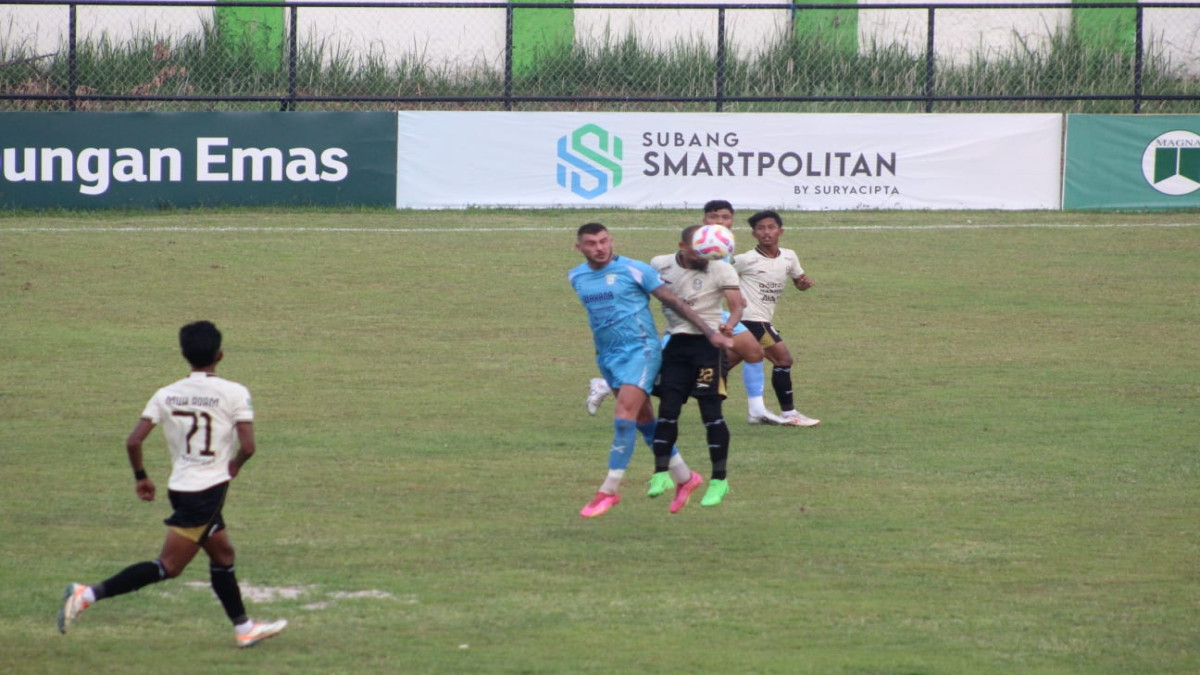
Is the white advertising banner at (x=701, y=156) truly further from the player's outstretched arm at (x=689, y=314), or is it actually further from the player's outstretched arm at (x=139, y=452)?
the player's outstretched arm at (x=139, y=452)

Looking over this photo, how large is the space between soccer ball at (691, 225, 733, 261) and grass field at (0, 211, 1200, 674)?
1.70 metres

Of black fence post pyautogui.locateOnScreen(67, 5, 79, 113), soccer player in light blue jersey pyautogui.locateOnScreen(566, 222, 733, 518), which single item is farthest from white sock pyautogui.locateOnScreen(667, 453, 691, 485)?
black fence post pyautogui.locateOnScreen(67, 5, 79, 113)

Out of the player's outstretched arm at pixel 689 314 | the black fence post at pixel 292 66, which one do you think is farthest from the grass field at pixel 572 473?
the black fence post at pixel 292 66

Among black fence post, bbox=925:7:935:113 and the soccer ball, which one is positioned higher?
black fence post, bbox=925:7:935:113

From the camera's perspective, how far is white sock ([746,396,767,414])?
13.0m

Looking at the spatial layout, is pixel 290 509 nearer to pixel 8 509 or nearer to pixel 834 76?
pixel 8 509

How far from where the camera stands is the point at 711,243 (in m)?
10.0

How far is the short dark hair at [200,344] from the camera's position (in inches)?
281

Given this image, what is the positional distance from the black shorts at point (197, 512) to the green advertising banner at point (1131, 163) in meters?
19.6

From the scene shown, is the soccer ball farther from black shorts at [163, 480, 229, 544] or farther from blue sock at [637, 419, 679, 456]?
black shorts at [163, 480, 229, 544]

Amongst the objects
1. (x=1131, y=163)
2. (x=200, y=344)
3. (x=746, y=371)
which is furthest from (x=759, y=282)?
(x=1131, y=163)

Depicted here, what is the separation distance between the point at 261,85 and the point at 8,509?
16.8 meters

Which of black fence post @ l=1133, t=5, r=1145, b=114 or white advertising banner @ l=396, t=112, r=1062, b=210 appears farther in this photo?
black fence post @ l=1133, t=5, r=1145, b=114

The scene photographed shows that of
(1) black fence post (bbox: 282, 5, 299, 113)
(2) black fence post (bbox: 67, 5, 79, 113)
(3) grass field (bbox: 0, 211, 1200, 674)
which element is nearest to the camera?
(3) grass field (bbox: 0, 211, 1200, 674)
